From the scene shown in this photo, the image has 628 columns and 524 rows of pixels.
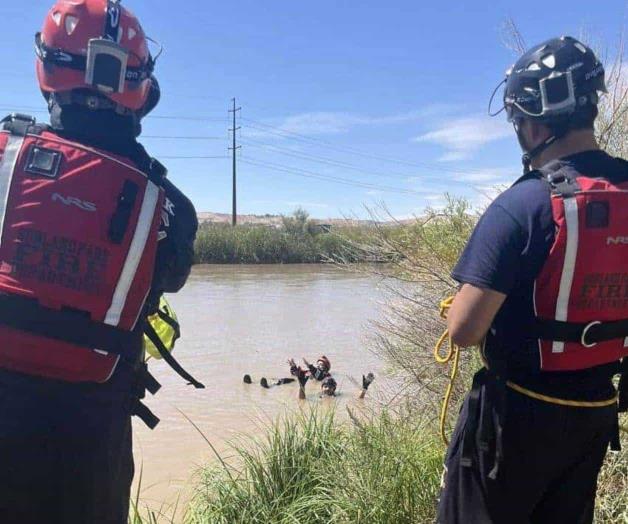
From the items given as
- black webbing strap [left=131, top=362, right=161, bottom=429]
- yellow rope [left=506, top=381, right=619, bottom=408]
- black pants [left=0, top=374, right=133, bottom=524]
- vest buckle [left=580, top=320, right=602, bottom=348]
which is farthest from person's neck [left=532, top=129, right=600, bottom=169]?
black pants [left=0, top=374, right=133, bottom=524]

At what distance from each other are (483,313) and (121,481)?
129cm

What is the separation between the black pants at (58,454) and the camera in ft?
6.62

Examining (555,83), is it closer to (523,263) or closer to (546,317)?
(523,263)

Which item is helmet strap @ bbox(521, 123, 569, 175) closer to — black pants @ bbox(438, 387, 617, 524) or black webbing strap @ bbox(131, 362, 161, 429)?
black pants @ bbox(438, 387, 617, 524)

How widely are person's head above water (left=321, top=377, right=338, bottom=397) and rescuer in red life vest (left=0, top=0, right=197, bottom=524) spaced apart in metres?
8.59

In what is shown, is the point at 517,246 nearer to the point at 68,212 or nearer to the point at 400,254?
the point at 68,212

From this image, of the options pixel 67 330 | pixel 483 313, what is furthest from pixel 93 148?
pixel 483 313

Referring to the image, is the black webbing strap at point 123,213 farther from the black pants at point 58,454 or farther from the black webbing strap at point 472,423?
the black webbing strap at point 472,423

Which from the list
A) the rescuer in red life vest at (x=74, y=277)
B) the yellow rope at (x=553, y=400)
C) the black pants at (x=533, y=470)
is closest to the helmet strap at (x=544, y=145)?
the yellow rope at (x=553, y=400)

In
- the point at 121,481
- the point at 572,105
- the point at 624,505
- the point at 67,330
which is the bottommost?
the point at 624,505

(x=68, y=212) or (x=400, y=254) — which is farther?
(x=400, y=254)

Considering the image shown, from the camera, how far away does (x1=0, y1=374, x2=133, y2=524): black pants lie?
202 centimetres

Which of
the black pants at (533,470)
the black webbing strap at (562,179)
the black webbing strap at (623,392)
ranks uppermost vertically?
the black webbing strap at (562,179)

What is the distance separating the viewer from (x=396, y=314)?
5.69 m
